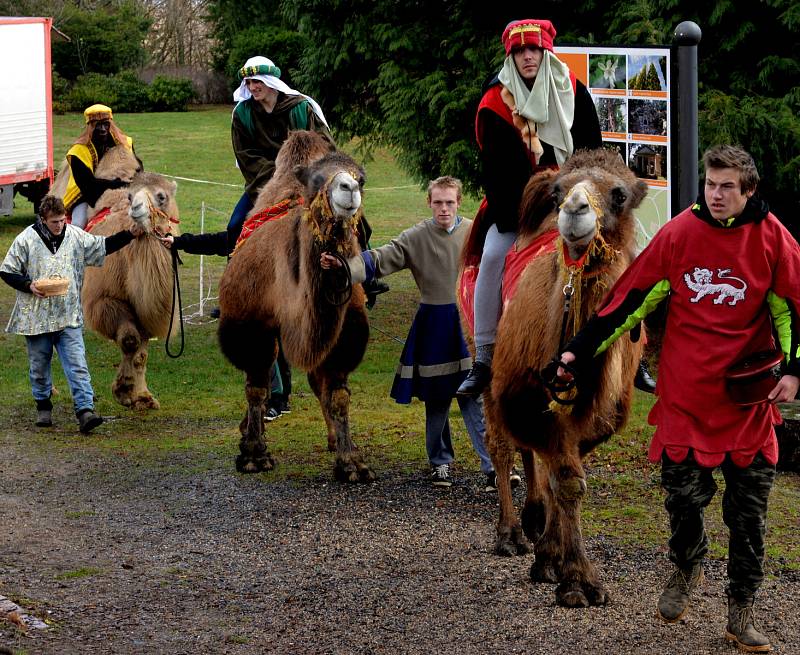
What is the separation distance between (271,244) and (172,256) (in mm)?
2231

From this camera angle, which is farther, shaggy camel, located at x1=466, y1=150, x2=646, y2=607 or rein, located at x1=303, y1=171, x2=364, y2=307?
rein, located at x1=303, y1=171, x2=364, y2=307

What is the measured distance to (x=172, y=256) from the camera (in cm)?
1018

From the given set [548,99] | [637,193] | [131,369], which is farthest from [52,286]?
[637,193]

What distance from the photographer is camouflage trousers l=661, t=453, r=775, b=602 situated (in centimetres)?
488

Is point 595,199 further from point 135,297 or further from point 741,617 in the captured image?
point 135,297

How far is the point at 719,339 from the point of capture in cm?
477

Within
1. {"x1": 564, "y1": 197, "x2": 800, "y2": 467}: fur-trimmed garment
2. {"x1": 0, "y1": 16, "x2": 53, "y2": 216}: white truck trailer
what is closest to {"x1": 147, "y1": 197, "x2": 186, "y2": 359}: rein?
{"x1": 564, "y1": 197, "x2": 800, "y2": 467}: fur-trimmed garment

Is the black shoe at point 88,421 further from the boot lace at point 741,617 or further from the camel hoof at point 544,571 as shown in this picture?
the boot lace at point 741,617

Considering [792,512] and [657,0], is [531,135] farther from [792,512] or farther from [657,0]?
[657,0]

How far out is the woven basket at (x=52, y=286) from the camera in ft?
30.9

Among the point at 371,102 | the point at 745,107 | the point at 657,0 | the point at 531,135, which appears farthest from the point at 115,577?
the point at 371,102

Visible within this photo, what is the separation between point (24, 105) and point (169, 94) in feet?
68.4

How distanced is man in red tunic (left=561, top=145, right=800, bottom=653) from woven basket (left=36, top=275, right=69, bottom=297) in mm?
5600

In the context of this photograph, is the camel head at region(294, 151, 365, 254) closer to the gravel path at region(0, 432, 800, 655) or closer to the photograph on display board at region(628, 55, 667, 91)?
the gravel path at region(0, 432, 800, 655)
